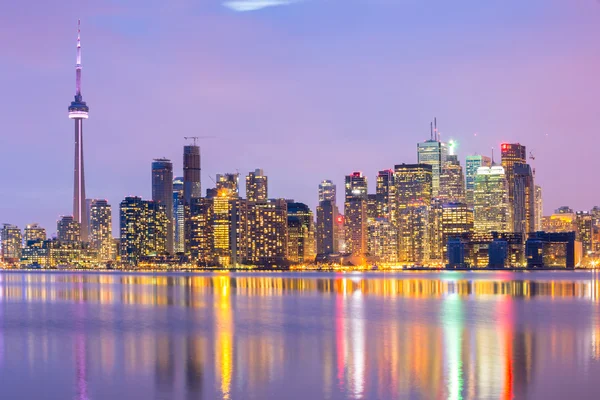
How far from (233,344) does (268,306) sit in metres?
A: 38.6

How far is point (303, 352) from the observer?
51.6m

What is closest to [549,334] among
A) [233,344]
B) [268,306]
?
[233,344]

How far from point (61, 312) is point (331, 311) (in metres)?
27.5

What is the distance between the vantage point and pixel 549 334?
61.0m

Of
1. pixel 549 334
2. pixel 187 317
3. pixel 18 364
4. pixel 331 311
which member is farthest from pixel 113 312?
pixel 549 334

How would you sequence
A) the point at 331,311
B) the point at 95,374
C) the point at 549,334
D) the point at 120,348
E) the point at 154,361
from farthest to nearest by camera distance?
1. the point at 331,311
2. the point at 549,334
3. the point at 120,348
4. the point at 154,361
5. the point at 95,374

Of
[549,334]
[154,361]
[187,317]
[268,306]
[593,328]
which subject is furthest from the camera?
[268,306]

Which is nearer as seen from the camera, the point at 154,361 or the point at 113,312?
the point at 154,361

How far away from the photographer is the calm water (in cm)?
3869

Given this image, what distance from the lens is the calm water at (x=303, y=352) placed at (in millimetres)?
38688

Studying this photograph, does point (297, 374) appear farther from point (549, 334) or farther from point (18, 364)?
point (549, 334)

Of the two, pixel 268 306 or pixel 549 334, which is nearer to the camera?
pixel 549 334

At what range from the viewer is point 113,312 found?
86812mm

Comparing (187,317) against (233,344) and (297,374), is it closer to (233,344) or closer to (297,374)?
(233,344)
